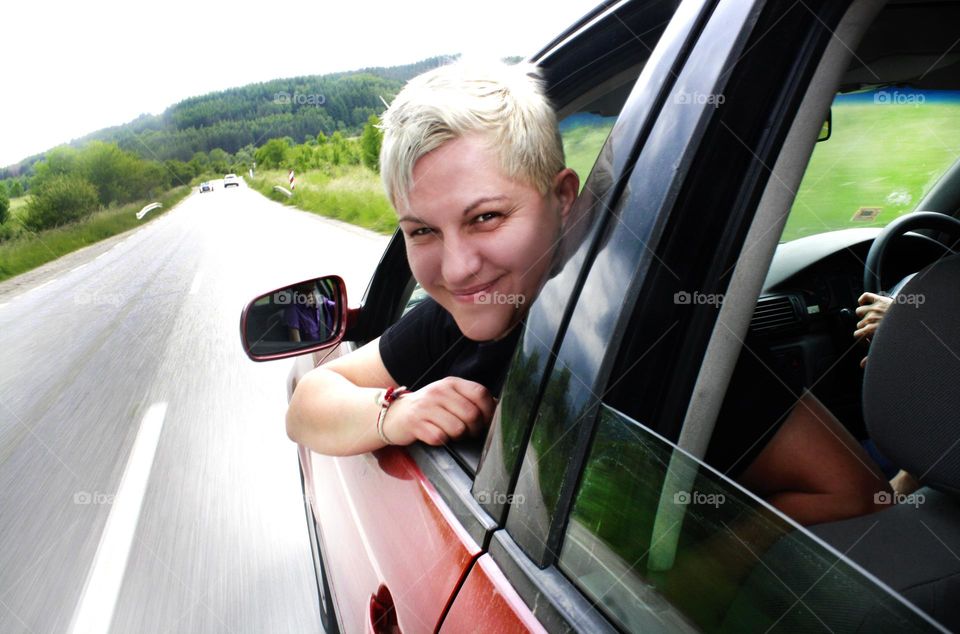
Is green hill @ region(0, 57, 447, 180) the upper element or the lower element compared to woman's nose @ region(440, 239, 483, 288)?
lower

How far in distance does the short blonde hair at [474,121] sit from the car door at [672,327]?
11.8 inches

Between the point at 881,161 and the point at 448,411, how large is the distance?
149 cm

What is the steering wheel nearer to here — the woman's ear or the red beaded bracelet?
the woman's ear

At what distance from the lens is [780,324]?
222 centimetres

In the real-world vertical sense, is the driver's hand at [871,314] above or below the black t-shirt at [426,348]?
below

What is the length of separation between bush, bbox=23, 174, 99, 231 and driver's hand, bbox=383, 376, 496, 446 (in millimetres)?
31437

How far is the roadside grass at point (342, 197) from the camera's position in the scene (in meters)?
17.3

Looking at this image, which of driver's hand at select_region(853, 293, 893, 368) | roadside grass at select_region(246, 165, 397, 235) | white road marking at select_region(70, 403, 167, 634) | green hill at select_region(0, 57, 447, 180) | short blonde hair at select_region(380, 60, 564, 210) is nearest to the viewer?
short blonde hair at select_region(380, 60, 564, 210)

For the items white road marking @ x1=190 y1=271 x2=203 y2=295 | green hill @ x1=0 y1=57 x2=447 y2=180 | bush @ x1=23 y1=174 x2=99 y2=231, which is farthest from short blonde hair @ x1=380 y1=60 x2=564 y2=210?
green hill @ x1=0 y1=57 x2=447 y2=180

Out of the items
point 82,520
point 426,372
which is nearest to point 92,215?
point 82,520

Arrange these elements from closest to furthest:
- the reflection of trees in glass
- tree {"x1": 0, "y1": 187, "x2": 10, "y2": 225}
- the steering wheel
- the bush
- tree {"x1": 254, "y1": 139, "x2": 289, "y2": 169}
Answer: the reflection of trees in glass
the steering wheel
tree {"x1": 0, "y1": 187, "x2": 10, "y2": 225}
the bush
tree {"x1": 254, "y1": 139, "x2": 289, "y2": 169}

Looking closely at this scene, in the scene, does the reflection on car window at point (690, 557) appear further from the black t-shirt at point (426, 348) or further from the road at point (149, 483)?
the road at point (149, 483)

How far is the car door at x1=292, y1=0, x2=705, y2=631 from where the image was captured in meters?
0.97

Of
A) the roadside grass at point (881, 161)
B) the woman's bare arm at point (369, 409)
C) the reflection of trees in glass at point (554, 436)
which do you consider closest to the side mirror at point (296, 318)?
the woman's bare arm at point (369, 409)
